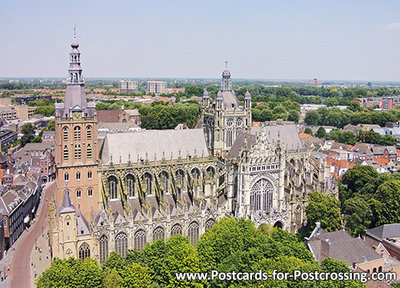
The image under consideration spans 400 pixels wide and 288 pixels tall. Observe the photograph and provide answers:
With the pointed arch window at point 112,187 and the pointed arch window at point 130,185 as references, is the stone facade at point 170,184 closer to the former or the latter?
the pointed arch window at point 112,187

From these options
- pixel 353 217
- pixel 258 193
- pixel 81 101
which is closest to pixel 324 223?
pixel 353 217

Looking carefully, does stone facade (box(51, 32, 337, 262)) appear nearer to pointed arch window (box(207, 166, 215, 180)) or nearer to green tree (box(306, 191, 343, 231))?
pointed arch window (box(207, 166, 215, 180))

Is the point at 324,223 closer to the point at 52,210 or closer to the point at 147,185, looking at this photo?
the point at 147,185

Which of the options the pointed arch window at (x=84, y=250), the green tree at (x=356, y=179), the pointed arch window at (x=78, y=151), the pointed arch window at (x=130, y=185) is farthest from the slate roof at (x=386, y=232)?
the pointed arch window at (x=78, y=151)

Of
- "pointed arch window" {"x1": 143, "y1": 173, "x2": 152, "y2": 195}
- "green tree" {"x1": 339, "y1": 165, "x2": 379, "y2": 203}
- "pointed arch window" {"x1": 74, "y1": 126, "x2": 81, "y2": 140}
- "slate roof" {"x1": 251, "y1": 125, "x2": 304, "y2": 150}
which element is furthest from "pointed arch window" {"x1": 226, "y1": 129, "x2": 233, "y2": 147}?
"green tree" {"x1": 339, "y1": 165, "x2": 379, "y2": 203}

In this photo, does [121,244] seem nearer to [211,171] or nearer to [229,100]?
[211,171]

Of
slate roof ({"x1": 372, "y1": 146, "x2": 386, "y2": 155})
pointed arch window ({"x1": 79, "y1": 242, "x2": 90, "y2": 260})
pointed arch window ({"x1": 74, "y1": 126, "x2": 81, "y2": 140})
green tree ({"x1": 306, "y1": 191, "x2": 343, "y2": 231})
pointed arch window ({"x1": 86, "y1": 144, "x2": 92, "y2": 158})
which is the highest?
pointed arch window ({"x1": 74, "y1": 126, "x2": 81, "y2": 140})
